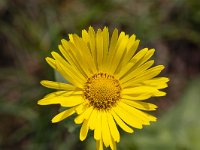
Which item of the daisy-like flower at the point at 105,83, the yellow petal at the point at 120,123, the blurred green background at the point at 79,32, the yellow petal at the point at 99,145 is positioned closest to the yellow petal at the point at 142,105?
the daisy-like flower at the point at 105,83

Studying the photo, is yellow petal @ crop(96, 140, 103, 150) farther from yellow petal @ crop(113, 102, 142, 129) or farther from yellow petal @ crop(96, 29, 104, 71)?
yellow petal @ crop(96, 29, 104, 71)

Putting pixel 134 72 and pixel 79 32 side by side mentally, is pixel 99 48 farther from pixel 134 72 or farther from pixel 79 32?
pixel 79 32

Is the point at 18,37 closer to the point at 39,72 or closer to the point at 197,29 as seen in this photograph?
the point at 39,72

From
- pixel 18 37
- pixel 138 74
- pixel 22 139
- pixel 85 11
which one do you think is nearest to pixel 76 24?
pixel 85 11

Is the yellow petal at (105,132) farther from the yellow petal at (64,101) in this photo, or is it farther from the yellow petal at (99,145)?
the yellow petal at (64,101)

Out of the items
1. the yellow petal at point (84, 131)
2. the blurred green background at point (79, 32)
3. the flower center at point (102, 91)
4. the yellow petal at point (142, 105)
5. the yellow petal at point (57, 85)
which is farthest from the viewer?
the blurred green background at point (79, 32)

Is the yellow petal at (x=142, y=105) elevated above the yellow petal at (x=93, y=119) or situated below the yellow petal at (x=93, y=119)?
above

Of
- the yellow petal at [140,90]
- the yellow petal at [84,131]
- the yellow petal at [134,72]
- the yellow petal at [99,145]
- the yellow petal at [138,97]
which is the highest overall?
the yellow petal at [134,72]

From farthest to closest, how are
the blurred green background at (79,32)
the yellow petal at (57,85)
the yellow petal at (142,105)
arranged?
the blurred green background at (79,32) < the yellow petal at (142,105) < the yellow petal at (57,85)
